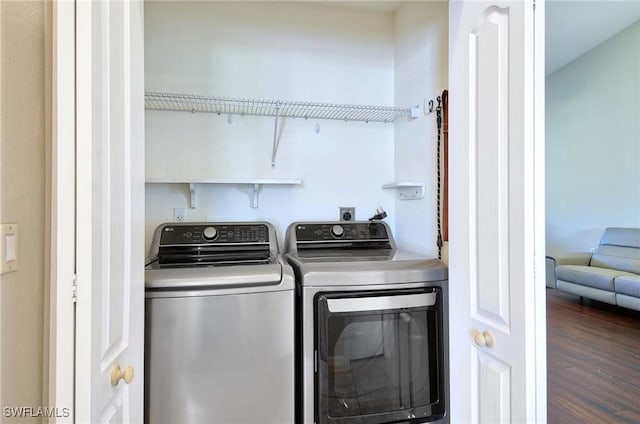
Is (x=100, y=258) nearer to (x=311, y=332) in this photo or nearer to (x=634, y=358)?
(x=311, y=332)

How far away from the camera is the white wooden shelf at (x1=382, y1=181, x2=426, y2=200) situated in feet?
5.88

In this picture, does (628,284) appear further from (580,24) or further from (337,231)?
(337,231)

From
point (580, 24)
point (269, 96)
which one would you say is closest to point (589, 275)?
point (580, 24)

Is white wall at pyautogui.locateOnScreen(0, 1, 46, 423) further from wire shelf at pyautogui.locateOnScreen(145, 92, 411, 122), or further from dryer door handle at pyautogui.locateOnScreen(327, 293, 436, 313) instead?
wire shelf at pyautogui.locateOnScreen(145, 92, 411, 122)

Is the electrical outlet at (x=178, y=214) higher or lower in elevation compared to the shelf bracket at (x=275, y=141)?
lower

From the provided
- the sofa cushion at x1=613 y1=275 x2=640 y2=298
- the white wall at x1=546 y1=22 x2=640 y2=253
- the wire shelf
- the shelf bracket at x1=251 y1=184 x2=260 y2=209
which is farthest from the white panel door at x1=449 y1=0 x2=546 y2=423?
the white wall at x1=546 y1=22 x2=640 y2=253

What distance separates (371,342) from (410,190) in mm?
987

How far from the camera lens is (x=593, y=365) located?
2.25 meters

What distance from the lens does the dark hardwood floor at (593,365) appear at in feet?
5.84

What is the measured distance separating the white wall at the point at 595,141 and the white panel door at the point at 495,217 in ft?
11.3

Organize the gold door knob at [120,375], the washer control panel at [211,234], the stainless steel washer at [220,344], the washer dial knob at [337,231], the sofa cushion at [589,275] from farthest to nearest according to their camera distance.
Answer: the sofa cushion at [589,275] < the washer dial knob at [337,231] < the washer control panel at [211,234] < the stainless steel washer at [220,344] < the gold door knob at [120,375]

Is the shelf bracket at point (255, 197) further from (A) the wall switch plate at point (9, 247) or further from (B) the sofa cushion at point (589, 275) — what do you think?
(B) the sofa cushion at point (589, 275)

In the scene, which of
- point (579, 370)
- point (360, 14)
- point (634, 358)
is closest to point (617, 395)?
point (579, 370)

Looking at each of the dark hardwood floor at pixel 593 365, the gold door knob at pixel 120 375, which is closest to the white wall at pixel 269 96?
the gold door knob at pixel 120 375
